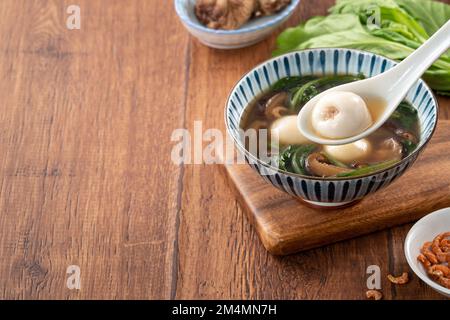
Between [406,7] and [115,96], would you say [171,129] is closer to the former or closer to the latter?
[115,96]

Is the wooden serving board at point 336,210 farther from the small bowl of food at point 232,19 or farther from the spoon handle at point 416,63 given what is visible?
the small bowl of food at point 232,19

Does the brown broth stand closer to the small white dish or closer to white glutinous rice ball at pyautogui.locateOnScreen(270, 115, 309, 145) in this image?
white glutinous rice ball at pyautogui.locateOnScreen(270, 115, 309, 145)

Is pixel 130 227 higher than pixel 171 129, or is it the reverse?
pixel 171 129

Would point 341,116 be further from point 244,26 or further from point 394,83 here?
point 244,26

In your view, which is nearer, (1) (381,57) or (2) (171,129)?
(1) (381,57)

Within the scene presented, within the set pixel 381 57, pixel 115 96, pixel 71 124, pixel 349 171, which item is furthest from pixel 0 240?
pixel 381 57

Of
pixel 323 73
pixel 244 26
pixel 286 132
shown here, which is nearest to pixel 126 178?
pixel 286 132

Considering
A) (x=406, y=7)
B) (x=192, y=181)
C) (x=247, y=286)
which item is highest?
(x=406, y=7)
